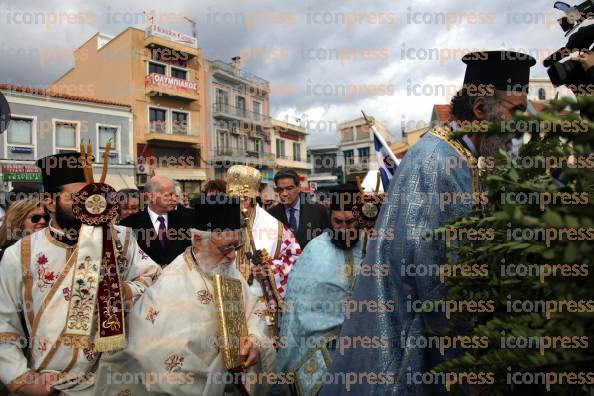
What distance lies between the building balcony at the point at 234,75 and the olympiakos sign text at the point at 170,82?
13.6 feet

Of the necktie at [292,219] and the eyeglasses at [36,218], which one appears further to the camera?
the necktie at [292,219]

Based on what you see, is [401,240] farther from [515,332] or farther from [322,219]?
[322,219]

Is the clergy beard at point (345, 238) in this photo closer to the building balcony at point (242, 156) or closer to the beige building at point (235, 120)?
the beige building at point (235, 120)

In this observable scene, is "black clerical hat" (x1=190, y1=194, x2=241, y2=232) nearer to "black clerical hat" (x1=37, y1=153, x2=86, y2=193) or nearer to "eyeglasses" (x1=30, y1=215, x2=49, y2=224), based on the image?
"black clerical hat" (x1=37, y1=153, x2=86, y2=193)

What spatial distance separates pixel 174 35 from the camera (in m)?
31.2

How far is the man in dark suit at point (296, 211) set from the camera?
6.57 m

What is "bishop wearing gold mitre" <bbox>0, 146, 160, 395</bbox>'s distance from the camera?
2.88m

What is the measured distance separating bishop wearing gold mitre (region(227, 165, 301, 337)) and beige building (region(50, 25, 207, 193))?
2226cm

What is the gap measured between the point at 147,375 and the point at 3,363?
0.90 metres

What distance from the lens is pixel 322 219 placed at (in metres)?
6.71

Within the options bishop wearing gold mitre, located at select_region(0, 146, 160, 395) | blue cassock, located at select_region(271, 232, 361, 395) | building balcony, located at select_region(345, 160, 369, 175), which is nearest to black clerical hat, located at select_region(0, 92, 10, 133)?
bishop wearing gold mitre, located at select_region(0, 146, 160, 395)

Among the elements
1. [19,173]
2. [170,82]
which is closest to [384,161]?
[19,173]

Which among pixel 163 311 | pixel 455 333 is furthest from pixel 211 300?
pixel 455 333

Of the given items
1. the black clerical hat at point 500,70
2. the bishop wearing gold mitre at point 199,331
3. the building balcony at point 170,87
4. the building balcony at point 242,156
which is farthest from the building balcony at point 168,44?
the black clerical hat at point 500,70
